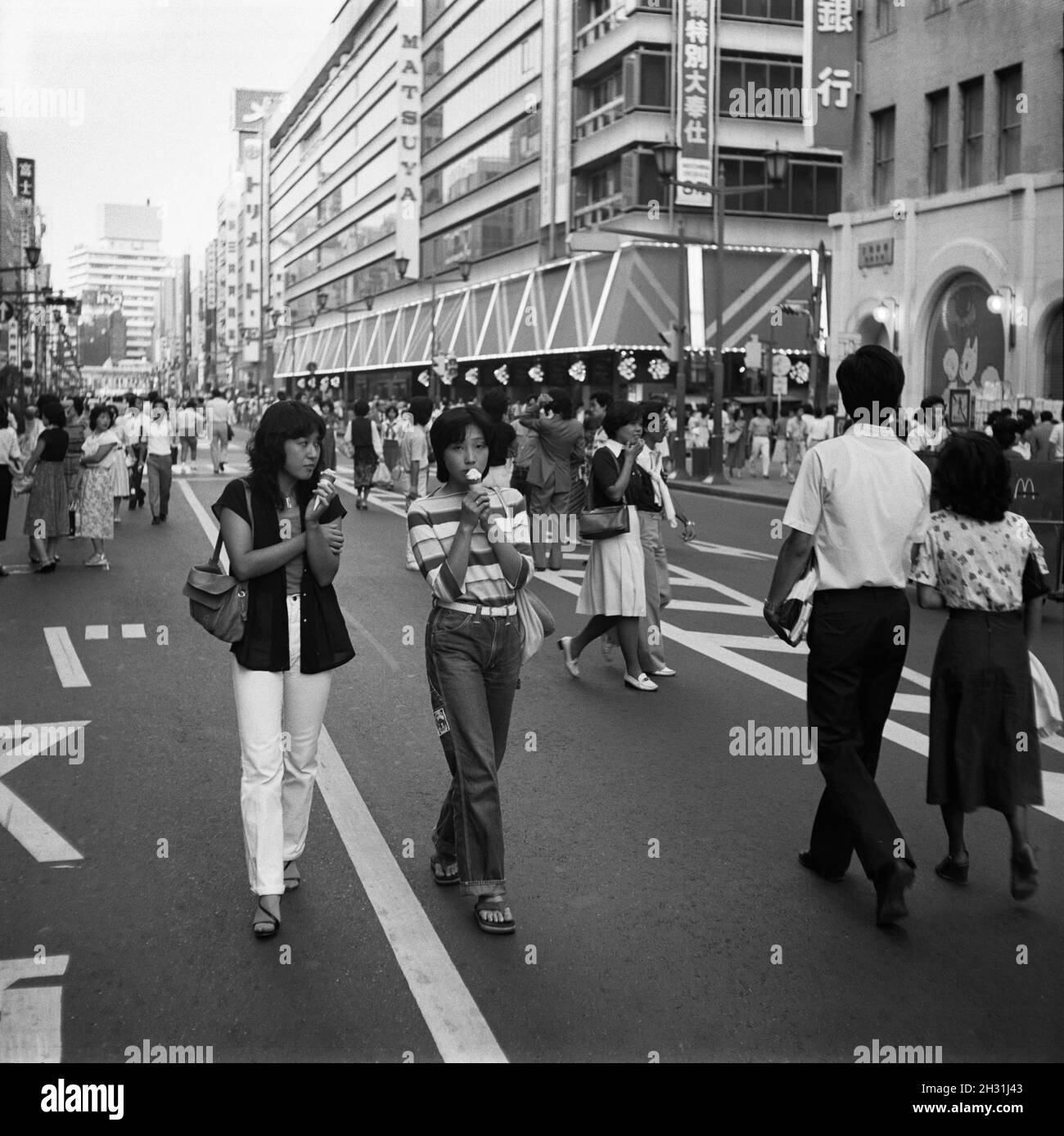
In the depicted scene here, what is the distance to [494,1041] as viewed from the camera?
4141 millimetres

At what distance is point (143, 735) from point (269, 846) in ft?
10.3

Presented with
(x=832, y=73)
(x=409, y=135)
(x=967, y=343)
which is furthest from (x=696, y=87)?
(x=409, y=135)

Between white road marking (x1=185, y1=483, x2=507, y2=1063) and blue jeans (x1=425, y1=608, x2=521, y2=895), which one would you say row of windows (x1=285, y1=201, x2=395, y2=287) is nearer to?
white road marking (x1=185, y1=483, x2=507, y2=1063)

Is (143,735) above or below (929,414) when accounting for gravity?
below

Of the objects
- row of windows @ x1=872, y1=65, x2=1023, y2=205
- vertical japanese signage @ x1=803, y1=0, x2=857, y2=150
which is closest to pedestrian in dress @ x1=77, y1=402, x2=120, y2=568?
row of windows @ x1=872, y1=65, x2=1023, y2=205

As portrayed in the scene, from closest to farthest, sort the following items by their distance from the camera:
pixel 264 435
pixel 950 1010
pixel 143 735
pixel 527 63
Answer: pixel 950 1010, pixel 264 435, pixel 143 735, pixel 527 63

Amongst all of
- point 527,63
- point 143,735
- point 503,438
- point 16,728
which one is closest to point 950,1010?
point 503,438

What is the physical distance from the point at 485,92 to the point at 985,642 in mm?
62580

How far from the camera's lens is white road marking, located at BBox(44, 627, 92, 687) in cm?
965

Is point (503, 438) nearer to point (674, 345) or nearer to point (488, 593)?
point (488, 593)

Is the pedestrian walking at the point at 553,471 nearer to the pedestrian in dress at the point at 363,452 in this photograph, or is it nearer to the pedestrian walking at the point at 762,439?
the pedestrian in dress at the point at 363,452

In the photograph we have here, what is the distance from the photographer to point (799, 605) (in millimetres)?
5277

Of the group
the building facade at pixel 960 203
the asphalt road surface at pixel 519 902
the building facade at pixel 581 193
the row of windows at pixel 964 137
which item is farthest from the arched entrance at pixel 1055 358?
the asphalt road surface at pixel 519 902

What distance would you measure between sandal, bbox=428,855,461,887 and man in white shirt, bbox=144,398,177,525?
16.6 m
